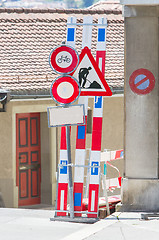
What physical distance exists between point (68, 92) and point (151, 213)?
8.23ft

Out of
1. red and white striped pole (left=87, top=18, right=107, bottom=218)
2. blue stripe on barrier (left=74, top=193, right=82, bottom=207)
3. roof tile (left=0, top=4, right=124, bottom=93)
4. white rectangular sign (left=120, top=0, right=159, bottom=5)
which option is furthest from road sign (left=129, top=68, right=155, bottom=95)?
roof tile (left=0, top=4, right=124, bottom=93)

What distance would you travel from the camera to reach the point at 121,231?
10.5m

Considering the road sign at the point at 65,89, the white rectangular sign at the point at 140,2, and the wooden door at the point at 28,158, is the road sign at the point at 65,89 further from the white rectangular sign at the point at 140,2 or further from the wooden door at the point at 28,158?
the wooden door at the point at 28,158

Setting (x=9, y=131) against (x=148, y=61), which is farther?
(x=9, y=131)

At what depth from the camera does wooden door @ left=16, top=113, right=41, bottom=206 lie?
17.0 m

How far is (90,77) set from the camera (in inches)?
442

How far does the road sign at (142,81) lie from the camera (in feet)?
39.1

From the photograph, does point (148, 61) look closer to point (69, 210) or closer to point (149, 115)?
point (149, 115)

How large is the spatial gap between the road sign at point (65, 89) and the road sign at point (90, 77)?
10.8 inches

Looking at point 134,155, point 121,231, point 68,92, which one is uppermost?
point 68,92

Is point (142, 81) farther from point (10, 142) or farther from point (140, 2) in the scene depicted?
point (10, 142)

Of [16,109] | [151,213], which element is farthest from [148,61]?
[16,109]

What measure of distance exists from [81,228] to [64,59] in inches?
104

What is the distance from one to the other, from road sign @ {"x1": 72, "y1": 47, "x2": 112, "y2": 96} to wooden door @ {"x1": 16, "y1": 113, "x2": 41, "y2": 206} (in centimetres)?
583
